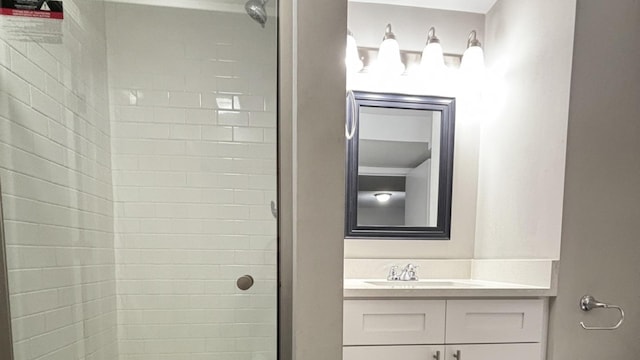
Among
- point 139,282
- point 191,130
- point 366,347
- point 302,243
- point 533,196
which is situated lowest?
point 366,347

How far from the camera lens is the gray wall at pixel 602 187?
119 centimetres

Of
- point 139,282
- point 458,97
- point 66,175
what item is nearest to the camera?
point 66,175

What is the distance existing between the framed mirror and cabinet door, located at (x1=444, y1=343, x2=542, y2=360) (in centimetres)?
55

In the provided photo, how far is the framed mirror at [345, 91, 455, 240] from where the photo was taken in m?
1.59

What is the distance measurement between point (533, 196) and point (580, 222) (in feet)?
0.60

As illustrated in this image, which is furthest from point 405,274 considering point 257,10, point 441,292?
point 257,10

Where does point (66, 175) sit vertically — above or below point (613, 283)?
above

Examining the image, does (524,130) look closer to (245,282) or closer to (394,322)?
(394,322)

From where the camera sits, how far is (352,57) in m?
1.52

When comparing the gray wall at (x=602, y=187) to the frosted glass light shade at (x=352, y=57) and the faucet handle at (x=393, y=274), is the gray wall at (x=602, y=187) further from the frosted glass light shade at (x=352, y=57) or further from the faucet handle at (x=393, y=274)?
the frosted glass light shade at (x=352, y=57)

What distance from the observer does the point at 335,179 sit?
814 millimetres

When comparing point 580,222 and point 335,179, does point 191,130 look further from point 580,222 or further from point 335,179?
point 580,222

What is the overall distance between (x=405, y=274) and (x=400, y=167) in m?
0.55

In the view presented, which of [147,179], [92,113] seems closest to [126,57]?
[92,113]
